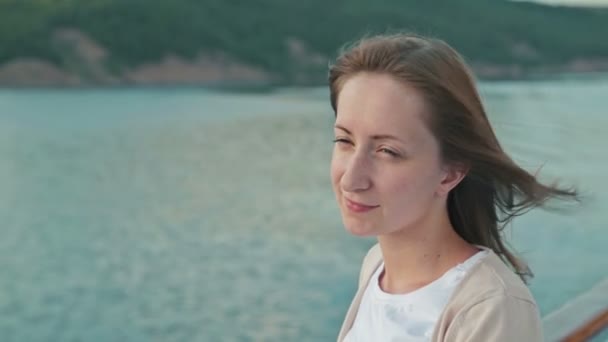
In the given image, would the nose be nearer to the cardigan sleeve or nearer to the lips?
the lips

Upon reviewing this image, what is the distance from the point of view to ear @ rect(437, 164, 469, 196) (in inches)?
26.9

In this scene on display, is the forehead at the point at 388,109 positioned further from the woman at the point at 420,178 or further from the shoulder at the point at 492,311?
the shoulder at the point at 492,311

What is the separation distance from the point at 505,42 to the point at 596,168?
606 inches

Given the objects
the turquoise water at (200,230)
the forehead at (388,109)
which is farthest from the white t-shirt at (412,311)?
the turquoise water at (200,230)

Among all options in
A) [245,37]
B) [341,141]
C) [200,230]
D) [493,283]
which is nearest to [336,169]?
[341,141]

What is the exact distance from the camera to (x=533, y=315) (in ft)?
1.95

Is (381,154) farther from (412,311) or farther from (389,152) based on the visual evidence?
(412,311)

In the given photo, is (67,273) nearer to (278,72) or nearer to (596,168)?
(596,168)

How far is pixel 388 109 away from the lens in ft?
2.11

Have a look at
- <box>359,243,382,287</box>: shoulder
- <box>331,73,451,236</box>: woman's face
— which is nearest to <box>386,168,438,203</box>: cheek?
<box>331,73,451,236</box>: woman's face

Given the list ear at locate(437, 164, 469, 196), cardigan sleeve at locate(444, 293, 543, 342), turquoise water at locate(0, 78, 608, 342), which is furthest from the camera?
turquoise water at locate(0, 78, 608, 342)

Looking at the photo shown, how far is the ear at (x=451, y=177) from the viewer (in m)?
0.68

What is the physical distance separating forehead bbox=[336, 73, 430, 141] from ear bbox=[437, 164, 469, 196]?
45 mm

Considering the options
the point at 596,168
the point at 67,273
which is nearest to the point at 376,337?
the point at 67,273
